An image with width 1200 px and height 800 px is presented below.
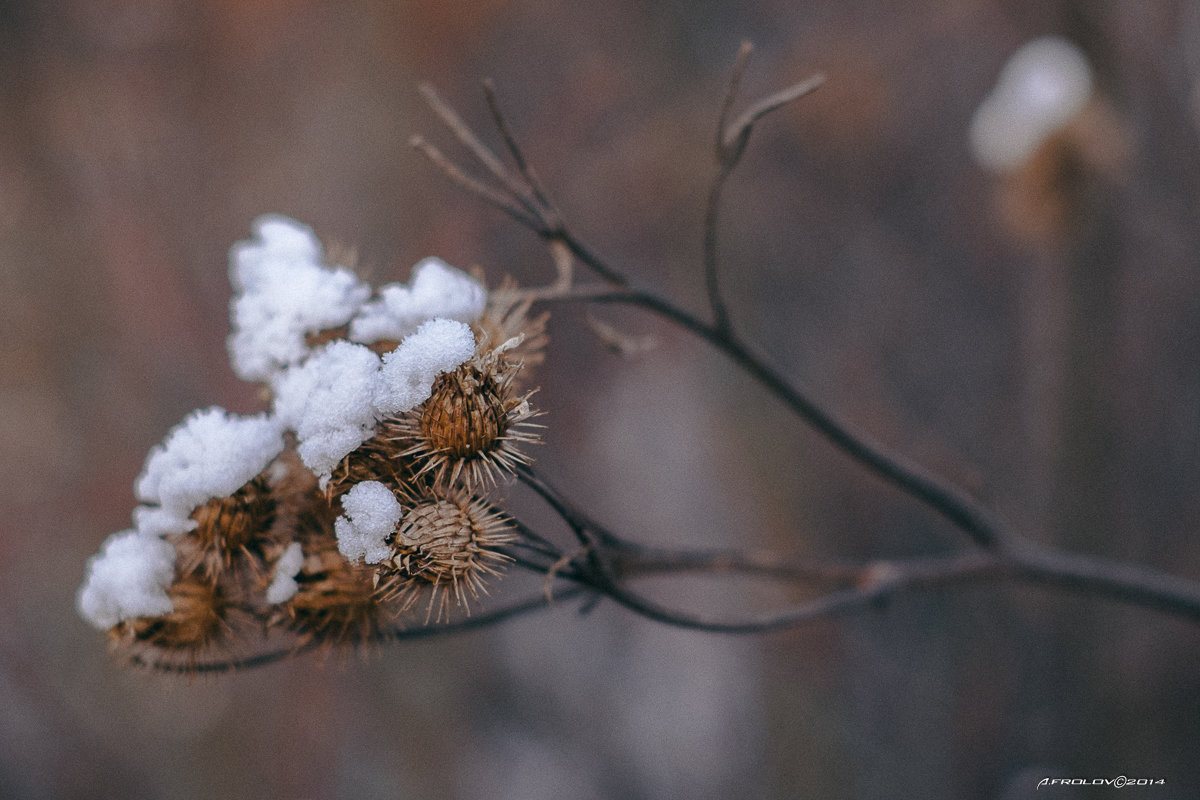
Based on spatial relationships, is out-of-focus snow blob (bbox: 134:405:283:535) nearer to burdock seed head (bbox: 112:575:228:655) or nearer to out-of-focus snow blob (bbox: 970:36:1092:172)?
burdock seed head (bbox: 112:575:228:655)

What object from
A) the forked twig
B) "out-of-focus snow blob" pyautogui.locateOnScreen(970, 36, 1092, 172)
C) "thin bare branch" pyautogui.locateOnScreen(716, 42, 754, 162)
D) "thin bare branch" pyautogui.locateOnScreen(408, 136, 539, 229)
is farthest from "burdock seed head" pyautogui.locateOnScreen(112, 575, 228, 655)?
"out-of-focus snow blob" pyautogui.locateOnScreen(970, 36, 1092, 172)

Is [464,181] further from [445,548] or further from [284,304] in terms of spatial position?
[445,548]

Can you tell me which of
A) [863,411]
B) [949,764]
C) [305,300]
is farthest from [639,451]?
[305,300]

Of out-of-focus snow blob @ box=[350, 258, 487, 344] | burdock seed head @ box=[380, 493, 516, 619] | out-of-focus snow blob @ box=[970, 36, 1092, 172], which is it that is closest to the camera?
burdock seed head @ box=[380, 493, 516, 619]

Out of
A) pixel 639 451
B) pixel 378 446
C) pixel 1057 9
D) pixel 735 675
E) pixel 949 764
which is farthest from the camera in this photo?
pixel 639 451

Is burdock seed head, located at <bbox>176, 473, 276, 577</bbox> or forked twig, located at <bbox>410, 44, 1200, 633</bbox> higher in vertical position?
forked twig, located at <bbox>410, 44, 1200, 633</bbox>

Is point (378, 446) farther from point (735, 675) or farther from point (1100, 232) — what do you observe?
point (735, 675)
